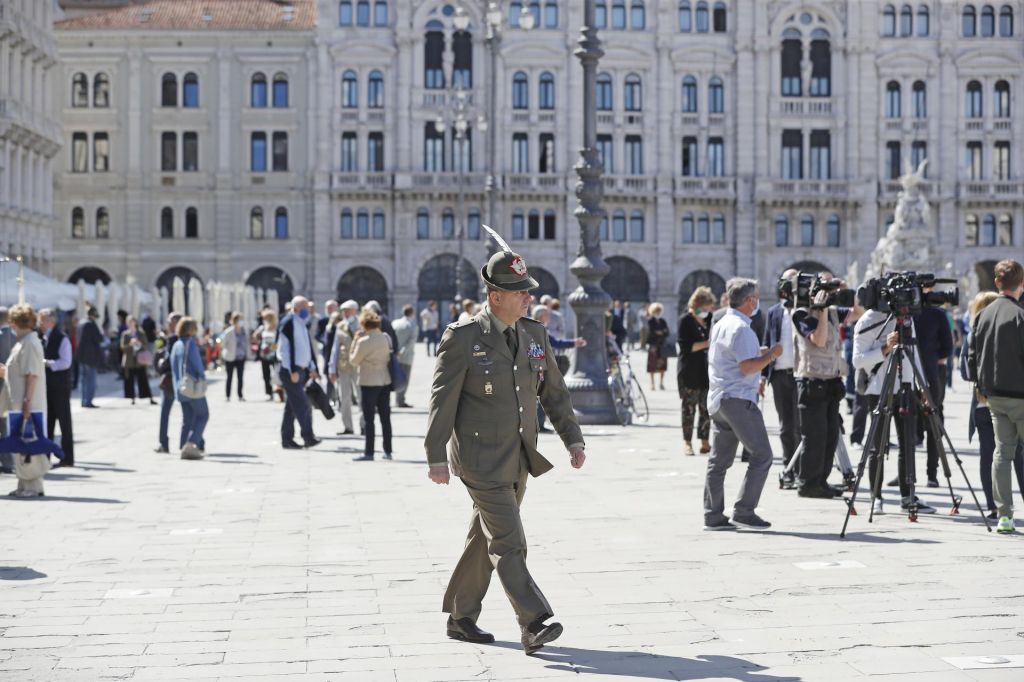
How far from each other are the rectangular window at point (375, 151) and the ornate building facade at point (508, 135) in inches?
3.6

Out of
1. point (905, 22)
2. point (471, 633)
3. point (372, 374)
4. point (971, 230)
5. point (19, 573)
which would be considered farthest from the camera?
point (971, 230)

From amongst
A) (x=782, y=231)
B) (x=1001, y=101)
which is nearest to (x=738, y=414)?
(x=782, y=231)

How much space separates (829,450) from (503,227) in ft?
167

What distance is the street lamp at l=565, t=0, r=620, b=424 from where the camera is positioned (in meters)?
20.7

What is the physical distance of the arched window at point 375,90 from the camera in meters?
62.9

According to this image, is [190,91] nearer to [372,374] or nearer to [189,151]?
[189,151]

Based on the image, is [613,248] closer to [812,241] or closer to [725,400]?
[812,241]

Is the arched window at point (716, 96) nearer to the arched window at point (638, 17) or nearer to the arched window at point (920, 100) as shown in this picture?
the arched window at point (638, 17)

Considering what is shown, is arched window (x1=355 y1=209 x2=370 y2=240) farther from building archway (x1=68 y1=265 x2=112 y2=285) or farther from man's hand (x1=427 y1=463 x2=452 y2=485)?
man's hand (x1=427 y1=463 x2=452 y2=485)

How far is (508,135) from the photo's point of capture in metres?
63.2

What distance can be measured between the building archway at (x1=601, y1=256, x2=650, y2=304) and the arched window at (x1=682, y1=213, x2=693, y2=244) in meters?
2.28

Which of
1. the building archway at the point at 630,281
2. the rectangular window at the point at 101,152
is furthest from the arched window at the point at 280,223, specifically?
the building archway at the point at 630,281

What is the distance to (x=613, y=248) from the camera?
210 ft

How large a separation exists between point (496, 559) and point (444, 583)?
74.5 inches
